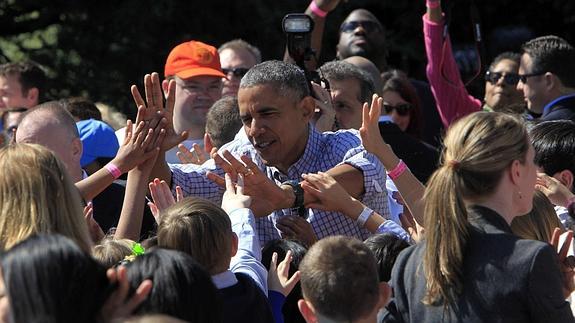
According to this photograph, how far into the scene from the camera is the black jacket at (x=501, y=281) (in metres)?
3.27

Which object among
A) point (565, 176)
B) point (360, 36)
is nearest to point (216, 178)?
point (565, 176)

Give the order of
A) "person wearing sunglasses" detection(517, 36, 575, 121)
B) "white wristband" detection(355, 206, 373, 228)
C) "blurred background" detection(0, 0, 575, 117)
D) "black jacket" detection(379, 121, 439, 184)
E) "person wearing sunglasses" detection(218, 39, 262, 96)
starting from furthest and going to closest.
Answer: "blurred background" detection(0, 0, 575, 117), "person wearing sunglasses" detection(218, 39, 262, 96), "person wearing sunglasses" detection(517, 36, 575, 121), "black jacket" detection(379, 121, 439, 184), "white wristband" detection(355, 206, 373, 228)

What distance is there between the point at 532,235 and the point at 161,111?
1684mm

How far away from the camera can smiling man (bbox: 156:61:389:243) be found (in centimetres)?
486

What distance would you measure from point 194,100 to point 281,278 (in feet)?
9.06

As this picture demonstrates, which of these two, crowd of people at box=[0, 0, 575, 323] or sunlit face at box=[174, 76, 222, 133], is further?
sunlit face at box=[174, 76, 222, 133]

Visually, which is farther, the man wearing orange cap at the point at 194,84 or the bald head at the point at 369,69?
the bald head at the point at 369,69

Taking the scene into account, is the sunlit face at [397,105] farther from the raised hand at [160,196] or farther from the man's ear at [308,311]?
the man's ear at [308,311]

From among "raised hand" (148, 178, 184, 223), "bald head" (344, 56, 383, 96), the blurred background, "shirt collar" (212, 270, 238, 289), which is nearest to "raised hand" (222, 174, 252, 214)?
"raised hand" (148, 178, 184, 223)

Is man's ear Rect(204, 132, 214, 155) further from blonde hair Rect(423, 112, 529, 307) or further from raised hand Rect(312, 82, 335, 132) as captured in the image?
blonde hair Rect(423, 112, 529, 307)

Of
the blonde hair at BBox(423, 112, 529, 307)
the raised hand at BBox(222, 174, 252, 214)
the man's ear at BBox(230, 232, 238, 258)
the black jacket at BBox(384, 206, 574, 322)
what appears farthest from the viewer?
the raised hand at BBox(222, 174, 252, 214)

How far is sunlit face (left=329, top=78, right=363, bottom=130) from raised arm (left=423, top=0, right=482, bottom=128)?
1.17 meters

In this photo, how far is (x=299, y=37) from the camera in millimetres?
6043

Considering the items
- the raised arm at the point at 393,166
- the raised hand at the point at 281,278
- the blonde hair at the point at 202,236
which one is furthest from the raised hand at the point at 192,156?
the blonde hair at the point at 202,236
